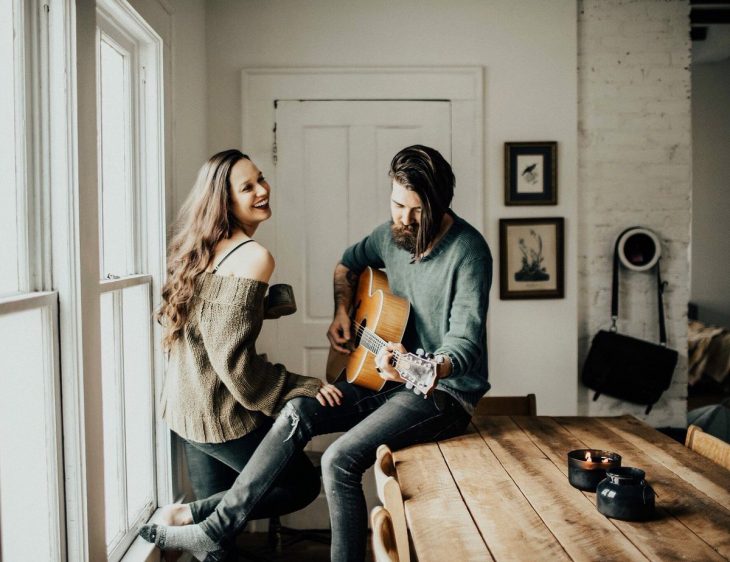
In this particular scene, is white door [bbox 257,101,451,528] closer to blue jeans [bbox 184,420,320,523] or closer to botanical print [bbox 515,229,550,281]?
botanical print [bbox 515,229,550,281]

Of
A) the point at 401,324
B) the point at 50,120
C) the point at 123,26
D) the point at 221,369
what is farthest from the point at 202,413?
the point at 123,26

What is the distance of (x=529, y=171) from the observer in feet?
11.6

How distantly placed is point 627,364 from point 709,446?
165cm

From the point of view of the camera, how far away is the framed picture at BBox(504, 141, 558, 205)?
353 cm

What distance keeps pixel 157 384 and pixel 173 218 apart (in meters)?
0.62

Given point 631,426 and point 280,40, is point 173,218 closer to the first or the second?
point 280,40

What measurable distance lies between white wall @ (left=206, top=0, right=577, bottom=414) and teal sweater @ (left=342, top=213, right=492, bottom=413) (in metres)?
1.23

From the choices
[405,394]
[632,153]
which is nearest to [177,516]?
[405,394]

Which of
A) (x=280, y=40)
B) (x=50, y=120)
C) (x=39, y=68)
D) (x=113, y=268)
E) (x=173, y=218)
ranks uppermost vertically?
(x=280, y=40)

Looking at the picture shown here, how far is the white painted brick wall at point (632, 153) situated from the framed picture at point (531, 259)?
18 cm

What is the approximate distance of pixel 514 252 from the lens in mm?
3576

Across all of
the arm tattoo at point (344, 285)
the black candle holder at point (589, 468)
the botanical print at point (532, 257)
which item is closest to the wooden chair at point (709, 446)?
the black candle holder at point (589, 468)

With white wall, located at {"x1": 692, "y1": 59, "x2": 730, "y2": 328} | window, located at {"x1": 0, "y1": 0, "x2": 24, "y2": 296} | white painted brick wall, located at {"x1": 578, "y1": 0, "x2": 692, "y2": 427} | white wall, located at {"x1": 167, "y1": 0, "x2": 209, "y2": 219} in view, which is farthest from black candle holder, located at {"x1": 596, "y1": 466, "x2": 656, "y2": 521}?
white wall, located at {"x1": 692, "y1": 59, "x2": 730, "y2": 328}

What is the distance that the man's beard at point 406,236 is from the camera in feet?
7.91
